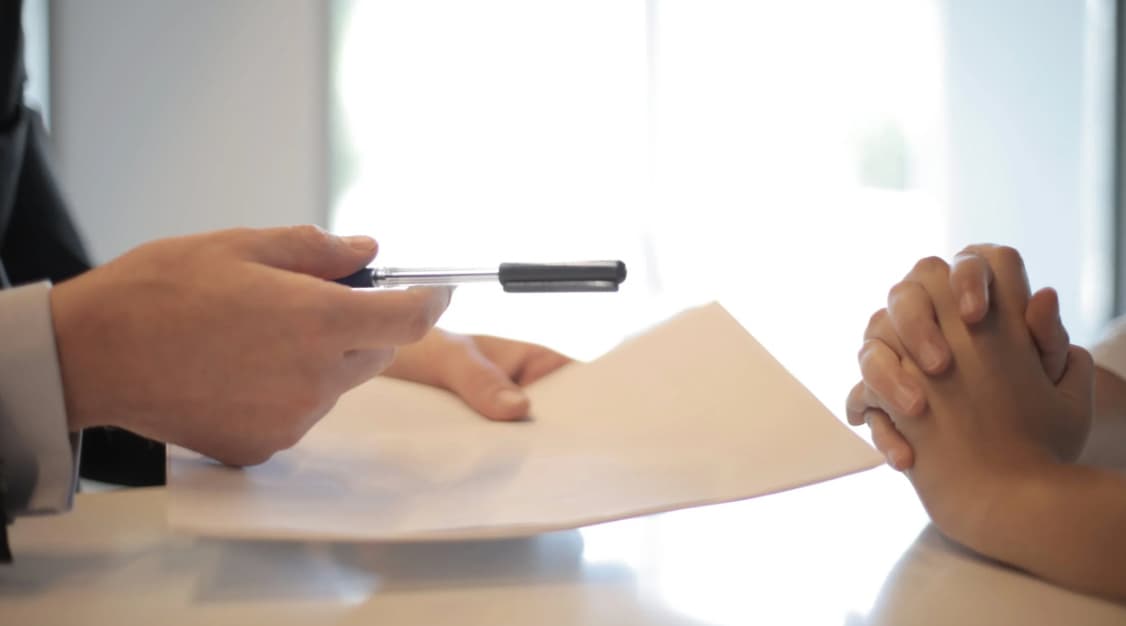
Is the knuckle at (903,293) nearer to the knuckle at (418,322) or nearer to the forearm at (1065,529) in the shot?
the forearm at (1065,529)

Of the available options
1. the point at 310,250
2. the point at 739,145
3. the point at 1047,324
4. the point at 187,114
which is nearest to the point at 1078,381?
the point at 1047,324

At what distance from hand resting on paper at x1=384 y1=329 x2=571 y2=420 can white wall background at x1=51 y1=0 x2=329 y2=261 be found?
64.9 inches

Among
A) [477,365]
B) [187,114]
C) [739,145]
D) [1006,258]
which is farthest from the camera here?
[739,145]

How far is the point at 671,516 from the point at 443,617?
0.15m

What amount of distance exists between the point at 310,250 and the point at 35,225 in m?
0.47

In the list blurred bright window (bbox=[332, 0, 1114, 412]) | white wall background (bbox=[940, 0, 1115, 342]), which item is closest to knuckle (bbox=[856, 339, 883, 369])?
blurred bright window (bbox=[332, 0, 1114, 412])

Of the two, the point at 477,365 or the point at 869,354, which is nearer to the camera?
the point at 869,354

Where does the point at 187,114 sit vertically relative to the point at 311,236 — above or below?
above

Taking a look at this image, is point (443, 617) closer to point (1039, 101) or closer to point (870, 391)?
point (870, 391)

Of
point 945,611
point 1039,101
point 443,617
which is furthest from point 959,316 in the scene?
point 1039,101

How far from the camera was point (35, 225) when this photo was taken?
67 cm

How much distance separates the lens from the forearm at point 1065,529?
0.29 meters

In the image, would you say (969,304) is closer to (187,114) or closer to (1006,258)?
(1006,258)

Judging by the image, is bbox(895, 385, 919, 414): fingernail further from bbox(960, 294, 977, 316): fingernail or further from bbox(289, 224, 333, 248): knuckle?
bbox(289, 224, 333, 248): knuckle
